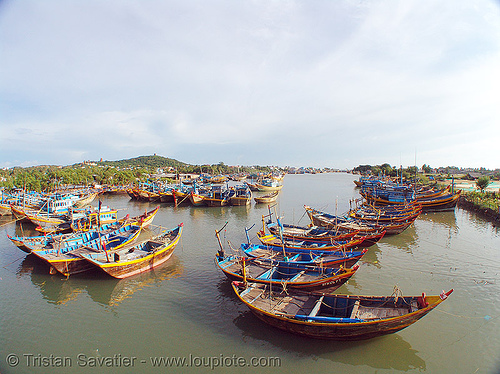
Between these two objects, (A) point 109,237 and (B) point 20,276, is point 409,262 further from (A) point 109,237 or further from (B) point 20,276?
(B) point 20,276

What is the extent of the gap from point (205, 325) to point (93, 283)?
7.68 m

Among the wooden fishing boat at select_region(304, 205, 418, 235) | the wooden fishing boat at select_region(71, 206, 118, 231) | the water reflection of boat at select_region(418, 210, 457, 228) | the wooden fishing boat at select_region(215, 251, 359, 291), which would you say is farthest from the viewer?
the water reflection of boat at select_region(418, 210, 457, 228)

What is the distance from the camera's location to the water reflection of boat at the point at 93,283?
495 inches

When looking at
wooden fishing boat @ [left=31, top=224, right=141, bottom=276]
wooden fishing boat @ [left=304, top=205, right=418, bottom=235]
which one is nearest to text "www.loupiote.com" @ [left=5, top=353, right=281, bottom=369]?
wooden fishing boat @ [left=31, top=224, right=141, bottom=276]

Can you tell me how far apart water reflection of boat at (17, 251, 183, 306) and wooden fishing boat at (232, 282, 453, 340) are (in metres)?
6.39

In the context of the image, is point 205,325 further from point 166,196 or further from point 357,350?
point 166,196

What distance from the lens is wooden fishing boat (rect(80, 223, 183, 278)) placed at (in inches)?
533

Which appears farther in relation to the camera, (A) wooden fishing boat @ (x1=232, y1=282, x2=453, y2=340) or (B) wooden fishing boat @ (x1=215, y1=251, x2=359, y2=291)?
(B) wooden fishing boat @ (x1=215, y1=251, x2=359, y2=291)

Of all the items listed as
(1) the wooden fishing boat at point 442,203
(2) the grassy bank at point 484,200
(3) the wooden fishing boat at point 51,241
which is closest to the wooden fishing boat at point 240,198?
(3) the wooden fishing boat at point 51,241

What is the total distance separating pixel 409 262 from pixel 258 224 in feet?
49.8

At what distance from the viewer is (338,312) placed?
31.4 ft

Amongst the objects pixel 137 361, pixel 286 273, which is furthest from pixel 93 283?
pixel 286 273

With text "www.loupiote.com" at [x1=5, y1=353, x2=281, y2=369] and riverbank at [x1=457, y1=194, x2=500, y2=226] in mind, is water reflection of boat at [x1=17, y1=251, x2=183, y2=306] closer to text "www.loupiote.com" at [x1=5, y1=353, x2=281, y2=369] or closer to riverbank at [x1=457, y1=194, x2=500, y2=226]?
text "www.loupiote.com" at [x1=5, y1=353, x2=281, y2=369]

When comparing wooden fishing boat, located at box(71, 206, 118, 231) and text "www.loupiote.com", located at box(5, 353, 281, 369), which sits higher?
wooden fishing boat, located at box(71, 206, 118, 231)
